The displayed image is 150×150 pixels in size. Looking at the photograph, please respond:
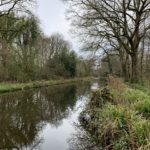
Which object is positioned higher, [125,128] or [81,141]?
[125,128]

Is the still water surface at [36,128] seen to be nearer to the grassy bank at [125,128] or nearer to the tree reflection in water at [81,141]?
the tree reflection in water at [81,141]

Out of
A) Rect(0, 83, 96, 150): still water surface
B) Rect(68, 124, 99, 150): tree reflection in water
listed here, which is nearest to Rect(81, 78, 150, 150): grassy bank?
Rect(68, 124, 99, 150): tree reflection in water

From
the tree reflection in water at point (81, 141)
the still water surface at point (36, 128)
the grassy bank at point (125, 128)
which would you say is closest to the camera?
the grassy bank at point (125, 128)

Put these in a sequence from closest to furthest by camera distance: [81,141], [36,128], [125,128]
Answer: [125,128] < [81,141] < [36,128]

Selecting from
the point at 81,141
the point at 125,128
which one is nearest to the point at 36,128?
the point at 81,141

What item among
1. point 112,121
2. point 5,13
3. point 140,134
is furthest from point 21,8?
point 140,134

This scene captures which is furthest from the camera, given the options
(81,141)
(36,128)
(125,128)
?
(36,128)

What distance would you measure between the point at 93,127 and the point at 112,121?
118 inches

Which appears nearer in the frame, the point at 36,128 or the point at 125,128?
the point at 125,128

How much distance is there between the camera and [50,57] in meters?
62.3

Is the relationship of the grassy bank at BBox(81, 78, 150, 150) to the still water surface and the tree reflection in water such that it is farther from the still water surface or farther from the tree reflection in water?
the still water surface

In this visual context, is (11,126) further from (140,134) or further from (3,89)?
(3,89)

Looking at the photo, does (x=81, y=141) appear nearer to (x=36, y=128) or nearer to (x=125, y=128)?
(x=125, y=128)

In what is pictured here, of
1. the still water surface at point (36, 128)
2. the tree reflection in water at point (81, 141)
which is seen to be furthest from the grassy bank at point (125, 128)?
the still water surface at point (36, 128)
